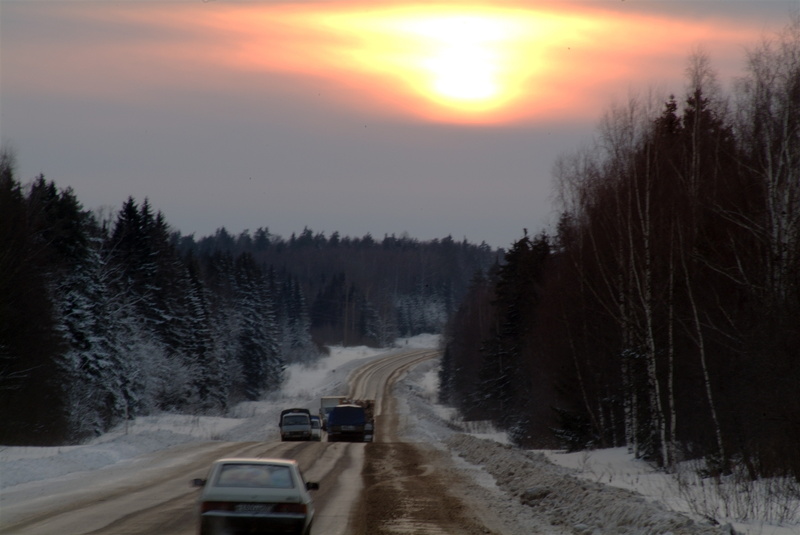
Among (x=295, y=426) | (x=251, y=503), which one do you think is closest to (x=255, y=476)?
(x=251, y=503)

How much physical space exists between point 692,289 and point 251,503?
901 inches

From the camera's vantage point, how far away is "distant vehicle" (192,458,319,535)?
1178cm

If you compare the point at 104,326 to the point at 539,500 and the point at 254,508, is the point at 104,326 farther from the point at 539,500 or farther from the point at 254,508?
the point at 254,508

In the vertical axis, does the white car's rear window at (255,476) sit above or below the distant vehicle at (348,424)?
above

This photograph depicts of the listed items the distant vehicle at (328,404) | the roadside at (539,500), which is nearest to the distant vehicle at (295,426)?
the distant vehicle at (328,404)

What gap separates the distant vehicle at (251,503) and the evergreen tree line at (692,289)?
11286 mm

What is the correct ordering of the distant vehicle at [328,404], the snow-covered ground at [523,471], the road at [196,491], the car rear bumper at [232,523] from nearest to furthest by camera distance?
the car rear bumper at [232,523]
the snow-covered ground at [523,471]
the road at [196,491]
the distant vehicle at [328,404]

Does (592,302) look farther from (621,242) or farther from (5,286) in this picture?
(5,286)

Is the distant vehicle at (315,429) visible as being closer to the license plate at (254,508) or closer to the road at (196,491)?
the road at (196,491)

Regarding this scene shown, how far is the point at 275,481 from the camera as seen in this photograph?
12555 millimetres

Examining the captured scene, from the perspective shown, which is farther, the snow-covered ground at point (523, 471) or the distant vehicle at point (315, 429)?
the distant vehicle at point (315, 429)

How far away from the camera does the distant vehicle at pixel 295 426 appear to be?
50.4 meters

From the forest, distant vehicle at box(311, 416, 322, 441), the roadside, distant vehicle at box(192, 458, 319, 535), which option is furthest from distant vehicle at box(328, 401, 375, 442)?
distant vehicle at box(192, 458, 319, 535)

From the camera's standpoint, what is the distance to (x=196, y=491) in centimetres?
2175
